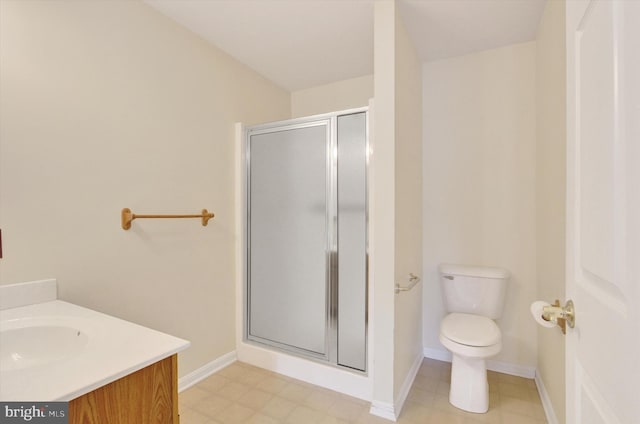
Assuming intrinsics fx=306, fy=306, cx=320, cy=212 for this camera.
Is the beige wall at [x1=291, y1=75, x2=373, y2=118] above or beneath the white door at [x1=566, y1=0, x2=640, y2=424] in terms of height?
above

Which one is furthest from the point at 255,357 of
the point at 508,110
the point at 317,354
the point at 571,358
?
the point at 508,110

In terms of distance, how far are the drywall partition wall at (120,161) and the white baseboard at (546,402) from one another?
2146mm

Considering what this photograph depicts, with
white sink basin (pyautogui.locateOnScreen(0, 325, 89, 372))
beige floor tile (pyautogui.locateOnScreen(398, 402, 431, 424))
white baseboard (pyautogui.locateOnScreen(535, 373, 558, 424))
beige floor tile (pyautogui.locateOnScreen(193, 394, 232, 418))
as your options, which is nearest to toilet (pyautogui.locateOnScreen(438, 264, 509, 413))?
beige floor tile (pyautogui.locateOnScreen(398, 402, 431, 424))

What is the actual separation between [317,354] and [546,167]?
195cm

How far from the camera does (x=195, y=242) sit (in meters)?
2.17

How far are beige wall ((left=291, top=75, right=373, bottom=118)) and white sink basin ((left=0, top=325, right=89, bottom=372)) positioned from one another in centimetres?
259

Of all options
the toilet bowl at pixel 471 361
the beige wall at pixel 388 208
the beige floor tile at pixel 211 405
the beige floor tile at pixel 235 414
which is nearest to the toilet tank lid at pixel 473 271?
the toilet bowl at pixel 471 361

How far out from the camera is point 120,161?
172cm

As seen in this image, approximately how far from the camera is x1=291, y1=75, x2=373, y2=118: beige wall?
2865mm

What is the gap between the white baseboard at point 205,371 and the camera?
2.06 meters

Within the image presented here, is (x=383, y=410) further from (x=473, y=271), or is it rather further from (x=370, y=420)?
(x=473, y=271)

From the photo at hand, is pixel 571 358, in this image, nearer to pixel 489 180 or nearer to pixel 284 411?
pixel 284 411

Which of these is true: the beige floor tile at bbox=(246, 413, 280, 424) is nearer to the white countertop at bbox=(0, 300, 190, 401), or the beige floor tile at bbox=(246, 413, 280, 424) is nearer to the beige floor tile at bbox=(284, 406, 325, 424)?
the beige floor tile at bbox=(284, 406, 325, 424)

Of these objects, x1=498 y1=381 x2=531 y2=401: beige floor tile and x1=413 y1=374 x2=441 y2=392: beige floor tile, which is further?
x1=413 y1=374 x2=441 y2=392: beige floor tile
